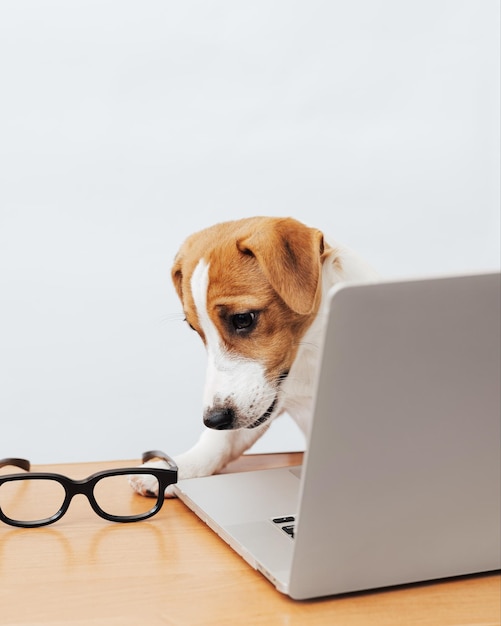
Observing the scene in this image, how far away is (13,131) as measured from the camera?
293 cm

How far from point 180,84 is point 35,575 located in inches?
90.1

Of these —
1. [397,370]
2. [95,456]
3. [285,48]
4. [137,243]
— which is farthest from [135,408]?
[397,370]

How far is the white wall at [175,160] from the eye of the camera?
9.71ft

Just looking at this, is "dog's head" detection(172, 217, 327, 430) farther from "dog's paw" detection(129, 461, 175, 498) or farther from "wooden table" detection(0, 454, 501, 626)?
"wooden table" detection(0, 454, 501, 626)

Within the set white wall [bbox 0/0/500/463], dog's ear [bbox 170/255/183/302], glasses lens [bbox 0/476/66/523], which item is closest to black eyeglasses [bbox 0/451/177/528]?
glasses lens [bbox 0/476/66/523]

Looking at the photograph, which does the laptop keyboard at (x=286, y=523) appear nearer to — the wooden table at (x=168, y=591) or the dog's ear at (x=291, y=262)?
the wooden table at (x=168, y=591)

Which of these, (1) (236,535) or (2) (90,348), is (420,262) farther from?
(1) (236,535)

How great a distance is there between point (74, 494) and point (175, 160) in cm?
208

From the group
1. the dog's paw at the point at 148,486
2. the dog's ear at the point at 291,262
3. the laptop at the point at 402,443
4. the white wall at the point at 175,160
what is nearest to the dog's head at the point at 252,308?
the dog's ear at the point at 291,262

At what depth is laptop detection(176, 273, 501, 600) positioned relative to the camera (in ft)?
2.57

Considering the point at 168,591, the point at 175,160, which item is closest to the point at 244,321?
the point at 168,591

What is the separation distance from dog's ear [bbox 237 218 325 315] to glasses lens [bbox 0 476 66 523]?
461 millimetres

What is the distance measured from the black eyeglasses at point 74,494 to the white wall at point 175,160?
1.74 meters

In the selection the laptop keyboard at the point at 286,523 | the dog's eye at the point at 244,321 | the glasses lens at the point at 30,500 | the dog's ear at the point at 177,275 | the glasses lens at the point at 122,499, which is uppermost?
the dog's ear at the point at 177,275
